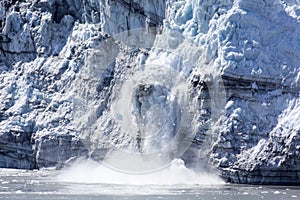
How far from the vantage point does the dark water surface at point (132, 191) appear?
61.1 feet

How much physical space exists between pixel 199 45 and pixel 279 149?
11.2 feet

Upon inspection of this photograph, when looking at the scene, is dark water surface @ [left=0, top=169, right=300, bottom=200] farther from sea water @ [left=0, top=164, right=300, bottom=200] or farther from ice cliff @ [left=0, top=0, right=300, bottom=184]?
ice cliff @ [left=0, top=0, right=300, bottom=184]

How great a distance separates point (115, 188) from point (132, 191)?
0.83 metres

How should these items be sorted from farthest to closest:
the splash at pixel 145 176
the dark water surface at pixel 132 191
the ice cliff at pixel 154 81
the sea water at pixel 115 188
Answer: the splash at pixel 145 176, the ice cliff at pixel 154 81, the sea water at pixel 115 188, the dark water surface at pixel 132 191

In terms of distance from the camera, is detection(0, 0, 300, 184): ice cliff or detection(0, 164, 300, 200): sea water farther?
detection(0, 0, 300, 184): ice cliff

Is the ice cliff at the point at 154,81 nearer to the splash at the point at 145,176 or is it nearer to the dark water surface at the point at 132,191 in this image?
the splash at the point at 145,176

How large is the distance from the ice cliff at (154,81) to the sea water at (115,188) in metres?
0.65

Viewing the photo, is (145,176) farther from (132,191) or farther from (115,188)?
(132,191)

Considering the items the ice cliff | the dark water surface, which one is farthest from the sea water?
the ice cliff

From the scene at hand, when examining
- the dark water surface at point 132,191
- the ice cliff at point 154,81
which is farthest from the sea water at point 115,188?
the ice cliff at point 154,81

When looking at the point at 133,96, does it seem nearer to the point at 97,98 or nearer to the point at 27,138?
the point at 97,98

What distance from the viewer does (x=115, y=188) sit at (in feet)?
67.2

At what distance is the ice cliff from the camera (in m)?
20.7

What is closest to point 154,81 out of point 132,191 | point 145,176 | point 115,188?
point 145,176
